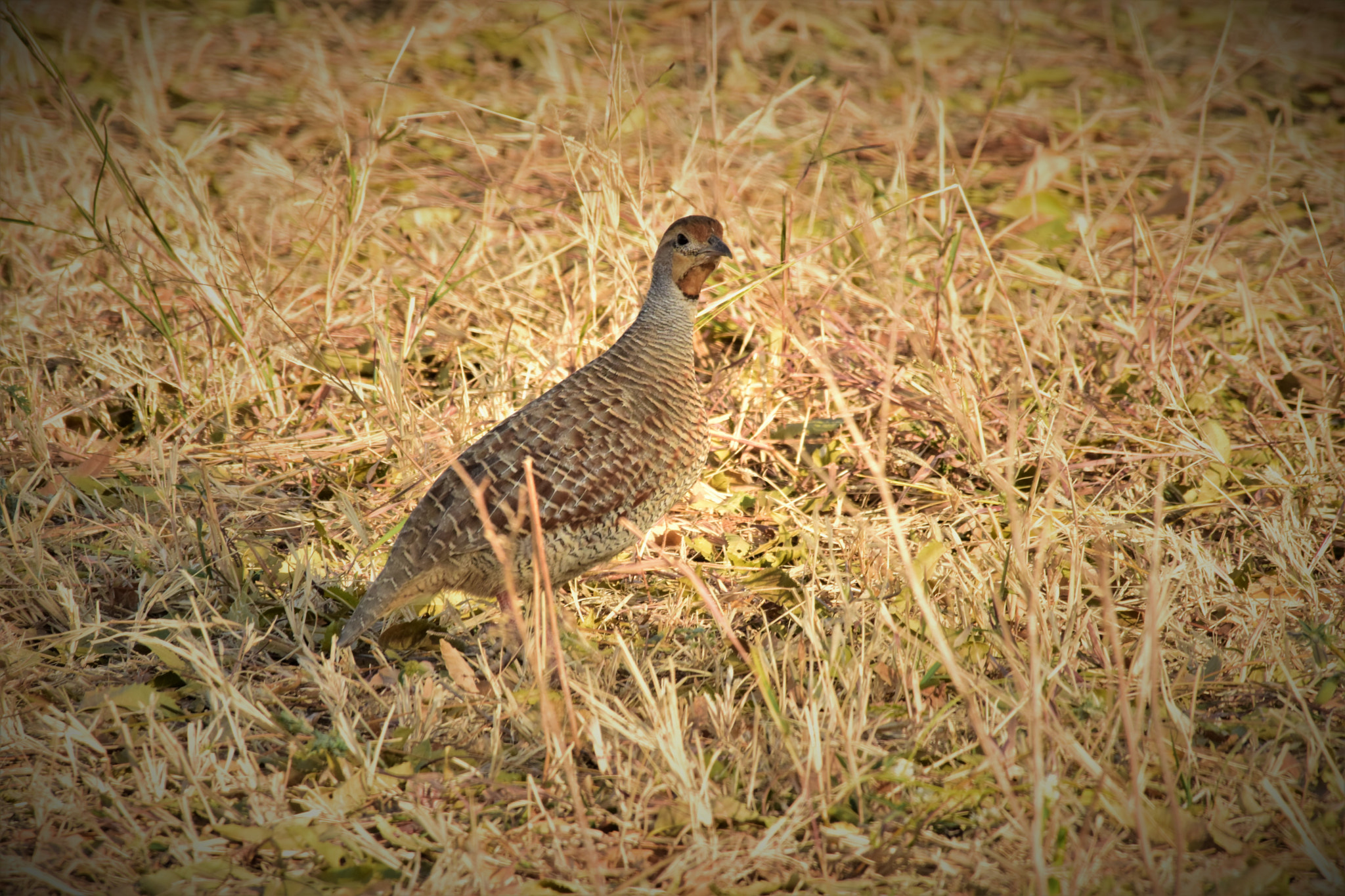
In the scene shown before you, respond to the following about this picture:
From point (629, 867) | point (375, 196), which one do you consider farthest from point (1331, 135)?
point (629, 867)

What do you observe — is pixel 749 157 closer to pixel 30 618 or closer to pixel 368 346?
pixel 368 346

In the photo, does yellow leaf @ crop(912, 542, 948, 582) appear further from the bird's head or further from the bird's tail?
the bird's tail

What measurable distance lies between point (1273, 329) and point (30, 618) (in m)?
5.05

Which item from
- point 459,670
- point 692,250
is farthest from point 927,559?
point 459,670

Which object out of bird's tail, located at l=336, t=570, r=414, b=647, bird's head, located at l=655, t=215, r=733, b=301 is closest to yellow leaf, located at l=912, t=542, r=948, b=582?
bird's head, located at l=655, t=215, r=733, b=301

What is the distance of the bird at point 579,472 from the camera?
306cm

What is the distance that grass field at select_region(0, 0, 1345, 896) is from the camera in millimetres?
2354

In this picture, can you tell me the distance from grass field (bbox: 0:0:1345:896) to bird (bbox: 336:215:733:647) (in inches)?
7.7

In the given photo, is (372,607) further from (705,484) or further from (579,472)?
(705,484)

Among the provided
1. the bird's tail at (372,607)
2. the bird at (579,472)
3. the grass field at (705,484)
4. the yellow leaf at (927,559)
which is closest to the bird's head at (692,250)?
the bird at (579,472)

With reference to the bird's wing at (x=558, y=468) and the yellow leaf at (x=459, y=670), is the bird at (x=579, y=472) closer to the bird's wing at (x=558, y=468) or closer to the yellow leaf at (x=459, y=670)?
the bird's wing at (x=558, y=468)

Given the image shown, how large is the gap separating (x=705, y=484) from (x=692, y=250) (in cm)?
109

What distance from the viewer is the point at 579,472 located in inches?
123

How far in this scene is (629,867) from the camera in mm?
2311
